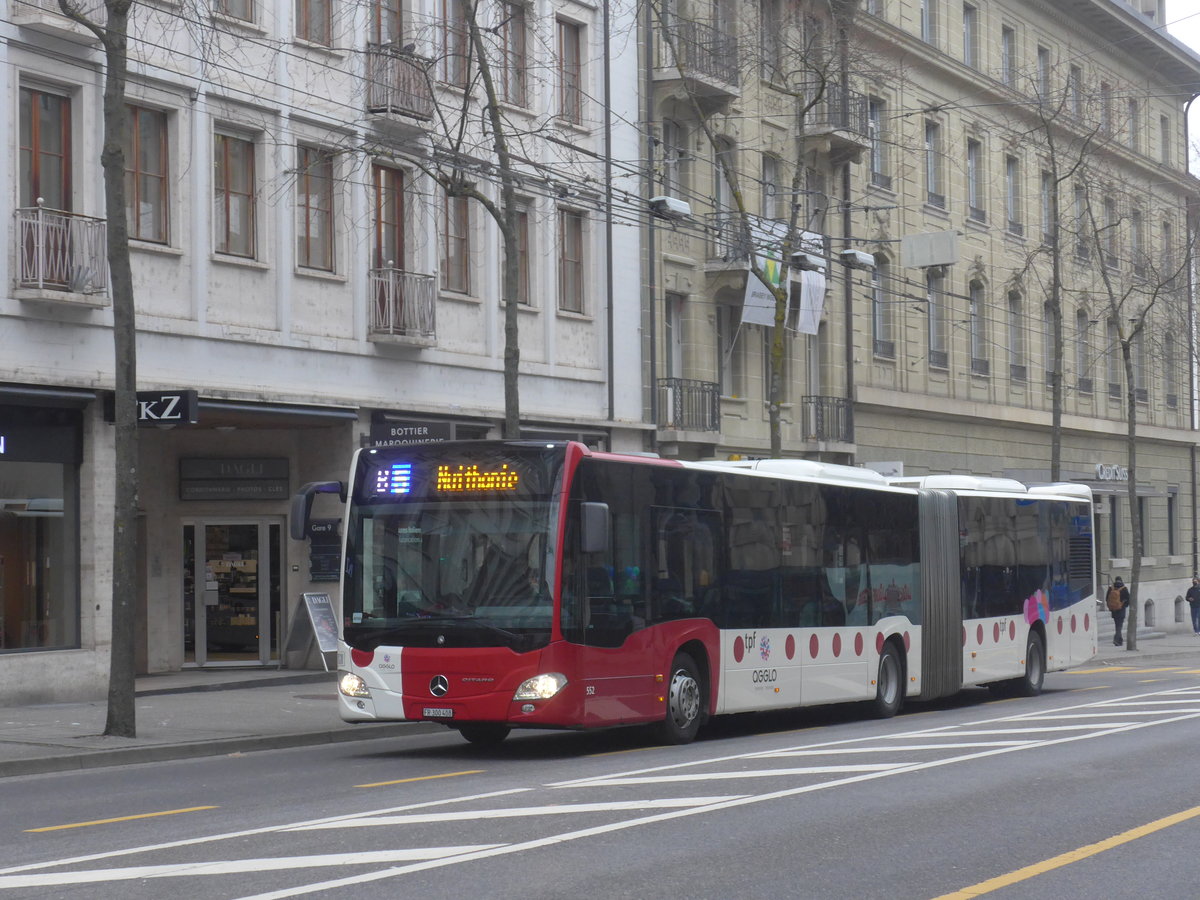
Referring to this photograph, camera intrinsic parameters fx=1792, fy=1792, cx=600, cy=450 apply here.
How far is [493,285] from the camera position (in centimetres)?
2925

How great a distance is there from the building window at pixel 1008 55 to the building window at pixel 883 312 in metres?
8.45

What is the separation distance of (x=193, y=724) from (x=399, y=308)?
9364 millimetres

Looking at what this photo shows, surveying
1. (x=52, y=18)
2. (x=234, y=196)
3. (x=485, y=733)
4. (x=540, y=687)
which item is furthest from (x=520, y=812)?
(x=234, y=196)

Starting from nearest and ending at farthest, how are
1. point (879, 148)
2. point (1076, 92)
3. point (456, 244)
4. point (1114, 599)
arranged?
point (456, 244) < point (879, 148) < point (1114, 599) < point (1076, 92)

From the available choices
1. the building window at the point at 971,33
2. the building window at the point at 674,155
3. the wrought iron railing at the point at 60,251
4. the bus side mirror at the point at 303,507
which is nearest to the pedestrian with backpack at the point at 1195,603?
the building window at the point at 971,33

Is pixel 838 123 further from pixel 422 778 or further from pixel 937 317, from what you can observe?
pixel 422 778

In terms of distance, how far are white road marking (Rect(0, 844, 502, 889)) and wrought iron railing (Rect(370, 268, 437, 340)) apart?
17.5 metres

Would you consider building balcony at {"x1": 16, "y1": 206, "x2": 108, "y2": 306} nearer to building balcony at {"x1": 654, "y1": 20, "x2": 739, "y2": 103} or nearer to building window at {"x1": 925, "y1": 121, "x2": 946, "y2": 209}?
building balcony at {"x1": 654, "y1": 20, "x2": 739, "y2": 103}

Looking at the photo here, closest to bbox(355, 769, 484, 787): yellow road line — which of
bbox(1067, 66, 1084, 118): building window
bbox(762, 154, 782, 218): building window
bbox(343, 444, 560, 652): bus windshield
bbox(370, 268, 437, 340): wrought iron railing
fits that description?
bbox(343, 444, 560, 652): bus windshield

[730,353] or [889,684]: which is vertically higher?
[730,353]

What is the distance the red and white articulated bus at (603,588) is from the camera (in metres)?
15.6

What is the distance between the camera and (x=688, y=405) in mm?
33781

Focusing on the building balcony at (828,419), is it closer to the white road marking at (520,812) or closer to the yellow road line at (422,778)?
the yellow road line at (422,778)

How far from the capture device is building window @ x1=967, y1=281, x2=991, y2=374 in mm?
45375
